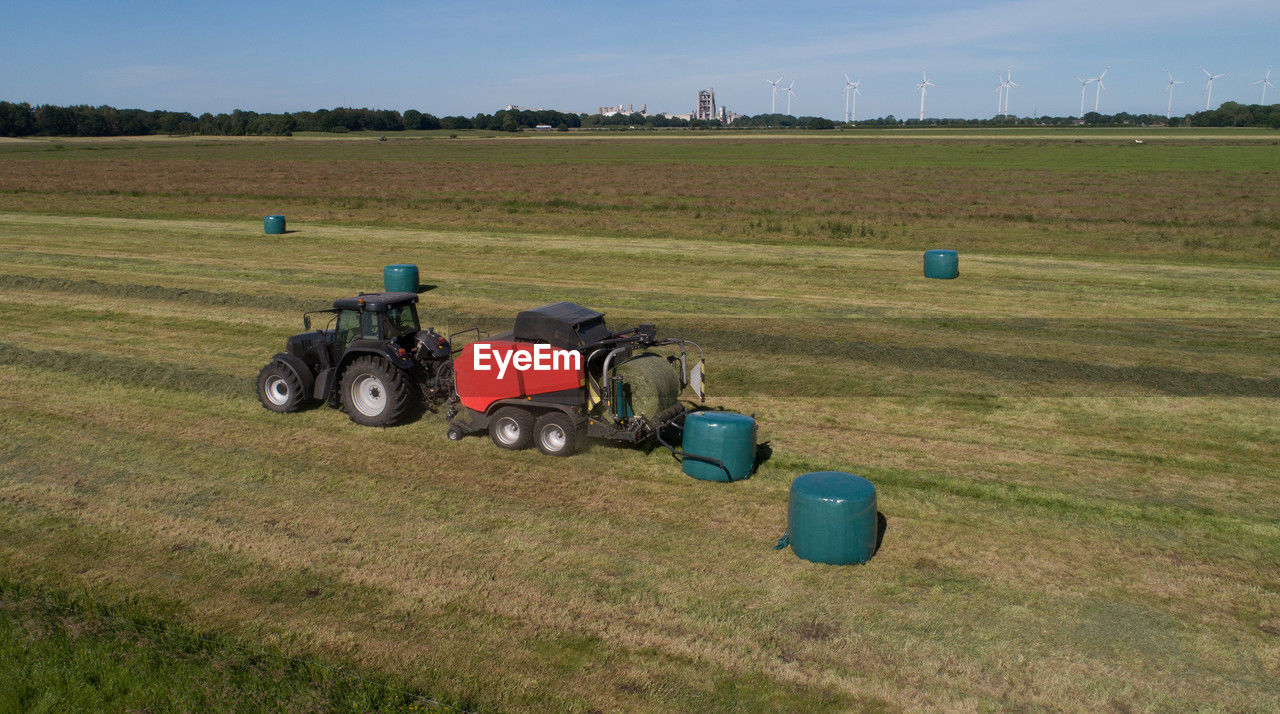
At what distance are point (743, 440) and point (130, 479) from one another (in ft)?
24.5

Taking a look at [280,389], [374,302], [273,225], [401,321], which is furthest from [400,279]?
[273,225]

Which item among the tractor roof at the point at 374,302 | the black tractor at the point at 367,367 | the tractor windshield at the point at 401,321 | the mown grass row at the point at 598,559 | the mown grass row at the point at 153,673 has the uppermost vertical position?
the tractor roof at the point at 374,302

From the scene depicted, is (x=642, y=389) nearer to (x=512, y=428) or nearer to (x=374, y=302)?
(x=512, y=428)

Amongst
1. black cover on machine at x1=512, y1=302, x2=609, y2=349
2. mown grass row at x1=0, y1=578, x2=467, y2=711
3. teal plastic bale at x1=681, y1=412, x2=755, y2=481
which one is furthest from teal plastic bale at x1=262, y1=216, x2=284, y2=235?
mown grass row at x1=0, y1=578, x2=467, y2=711

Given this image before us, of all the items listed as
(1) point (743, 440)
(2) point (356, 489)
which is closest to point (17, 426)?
(2) point (356, 489)

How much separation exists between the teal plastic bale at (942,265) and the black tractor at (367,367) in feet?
53.9

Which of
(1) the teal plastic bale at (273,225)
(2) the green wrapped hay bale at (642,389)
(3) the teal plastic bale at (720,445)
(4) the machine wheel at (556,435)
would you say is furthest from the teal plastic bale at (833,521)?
(1) the teal plastic bale at (273,225)

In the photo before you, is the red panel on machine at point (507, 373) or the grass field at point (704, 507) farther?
the red panel on machine at point (507, 373)

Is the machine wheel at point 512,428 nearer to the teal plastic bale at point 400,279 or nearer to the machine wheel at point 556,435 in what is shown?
the machine wheel at point 556,435

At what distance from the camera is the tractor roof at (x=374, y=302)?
12.6 metres

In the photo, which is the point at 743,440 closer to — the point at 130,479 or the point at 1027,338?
the point at 130,479

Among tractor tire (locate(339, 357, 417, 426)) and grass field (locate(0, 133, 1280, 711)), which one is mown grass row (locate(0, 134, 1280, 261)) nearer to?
grass field (locate(0, 133, 1280, 711))

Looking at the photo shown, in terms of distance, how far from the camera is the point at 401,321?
13.1 m

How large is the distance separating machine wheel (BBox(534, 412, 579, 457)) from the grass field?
208mm
